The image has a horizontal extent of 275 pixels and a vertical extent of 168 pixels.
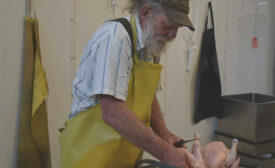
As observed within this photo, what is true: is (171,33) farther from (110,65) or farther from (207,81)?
(207,81)

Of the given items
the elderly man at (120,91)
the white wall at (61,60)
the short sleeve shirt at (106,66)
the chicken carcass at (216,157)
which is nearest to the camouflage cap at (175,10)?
the elderly man at (120,91)

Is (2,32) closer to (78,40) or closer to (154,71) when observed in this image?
(78,40)

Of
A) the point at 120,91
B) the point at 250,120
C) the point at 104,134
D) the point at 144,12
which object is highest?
the point at 144,12

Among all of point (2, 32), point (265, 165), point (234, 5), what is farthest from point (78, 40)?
point (234, 5)

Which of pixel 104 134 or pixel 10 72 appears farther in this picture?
pixel 10 72

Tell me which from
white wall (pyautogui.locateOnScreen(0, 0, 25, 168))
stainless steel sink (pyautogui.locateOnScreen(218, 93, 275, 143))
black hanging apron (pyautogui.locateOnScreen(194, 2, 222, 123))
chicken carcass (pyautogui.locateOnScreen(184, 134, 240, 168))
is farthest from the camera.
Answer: black hanging apron (pyautogui.locateOnScreen(194, 2, 222, 123))

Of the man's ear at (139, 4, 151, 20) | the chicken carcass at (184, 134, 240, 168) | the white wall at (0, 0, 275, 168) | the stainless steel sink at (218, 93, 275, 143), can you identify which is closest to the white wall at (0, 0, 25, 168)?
the white wall at (0, 0, 275, 168)

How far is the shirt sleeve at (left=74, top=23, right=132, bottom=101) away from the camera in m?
1.07

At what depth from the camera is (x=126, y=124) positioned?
3.57 ft

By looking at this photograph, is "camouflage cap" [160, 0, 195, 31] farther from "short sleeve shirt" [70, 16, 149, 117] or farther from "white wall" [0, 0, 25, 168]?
"white wall" [0, 0, 25, 168]

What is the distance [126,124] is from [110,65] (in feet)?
0.68

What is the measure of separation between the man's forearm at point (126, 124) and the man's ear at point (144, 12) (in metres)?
0.36

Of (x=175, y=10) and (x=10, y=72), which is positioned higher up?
(x=175, y=10)

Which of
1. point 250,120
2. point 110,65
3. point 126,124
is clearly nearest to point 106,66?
point 110,65
